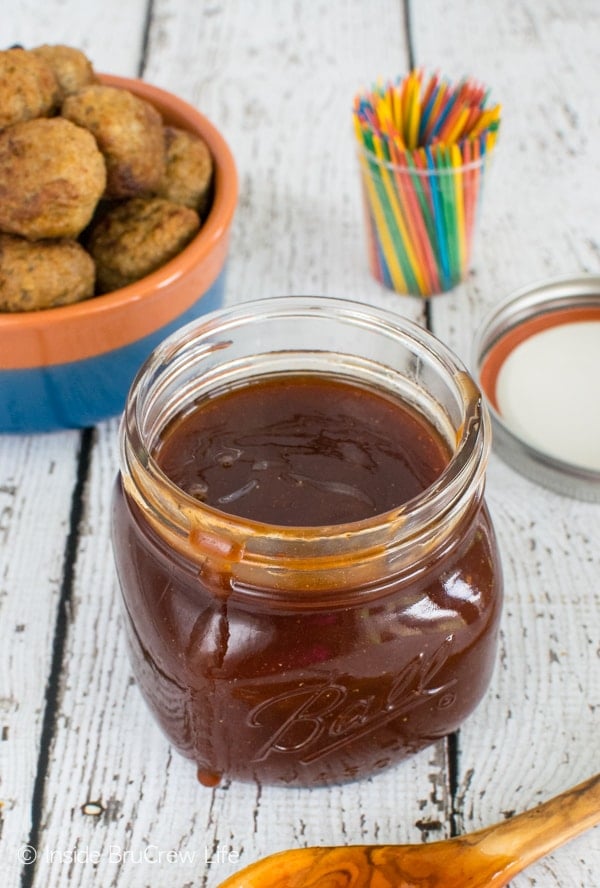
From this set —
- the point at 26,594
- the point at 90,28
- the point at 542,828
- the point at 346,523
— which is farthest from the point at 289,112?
the point at 542,828

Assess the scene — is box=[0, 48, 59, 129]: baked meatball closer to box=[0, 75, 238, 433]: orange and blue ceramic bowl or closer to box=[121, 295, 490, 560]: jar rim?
box=[0, 75, 238, 433]: orange and blue ceramic bowl

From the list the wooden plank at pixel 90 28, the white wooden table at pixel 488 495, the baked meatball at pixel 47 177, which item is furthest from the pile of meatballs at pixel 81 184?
the wooden plank at pixel 90 28

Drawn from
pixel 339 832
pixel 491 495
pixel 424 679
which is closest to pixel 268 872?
pixel 339 832

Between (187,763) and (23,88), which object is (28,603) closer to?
(187,763)

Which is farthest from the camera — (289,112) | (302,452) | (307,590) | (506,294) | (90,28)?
(90,28)

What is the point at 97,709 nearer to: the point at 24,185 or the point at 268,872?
the point at 268,872

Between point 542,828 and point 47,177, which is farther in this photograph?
point 47,177

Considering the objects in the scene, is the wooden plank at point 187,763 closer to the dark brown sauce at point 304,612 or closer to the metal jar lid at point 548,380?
the dark brown sauce at point 304,612
